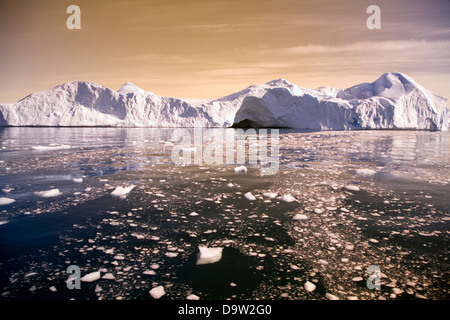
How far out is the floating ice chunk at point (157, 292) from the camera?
6.88ft

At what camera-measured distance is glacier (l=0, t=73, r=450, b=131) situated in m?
43.4

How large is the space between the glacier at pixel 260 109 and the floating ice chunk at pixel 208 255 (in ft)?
139

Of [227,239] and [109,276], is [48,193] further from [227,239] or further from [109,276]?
[227,239]

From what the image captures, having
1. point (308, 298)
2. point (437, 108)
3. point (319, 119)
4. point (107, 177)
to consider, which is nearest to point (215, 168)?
point (107, 177)

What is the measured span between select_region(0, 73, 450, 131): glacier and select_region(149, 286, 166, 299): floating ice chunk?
42992 mm

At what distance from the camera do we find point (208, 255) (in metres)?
2.66

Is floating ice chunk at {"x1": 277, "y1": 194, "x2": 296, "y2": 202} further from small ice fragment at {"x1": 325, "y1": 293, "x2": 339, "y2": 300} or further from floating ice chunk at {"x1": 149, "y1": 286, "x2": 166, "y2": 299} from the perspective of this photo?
floating ice chunk at {"x1": 149, "y1": 286, "x2": 166, "y2": 299}

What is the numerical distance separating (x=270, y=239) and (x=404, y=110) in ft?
187

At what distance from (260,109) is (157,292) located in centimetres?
4409

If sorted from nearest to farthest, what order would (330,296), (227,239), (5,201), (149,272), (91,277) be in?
1. (330,296)
2. (91,277)
3. (149,272)
4. (227,239)
5. (5,201)

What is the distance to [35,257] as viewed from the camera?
2.70 meters

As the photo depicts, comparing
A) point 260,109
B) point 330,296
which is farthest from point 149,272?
point 260,109
